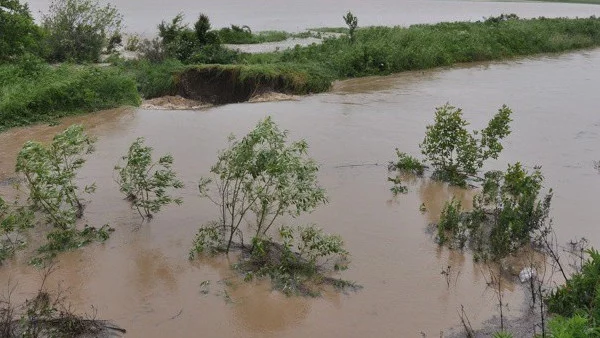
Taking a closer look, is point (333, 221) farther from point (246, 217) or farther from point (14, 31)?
point (14, 31)

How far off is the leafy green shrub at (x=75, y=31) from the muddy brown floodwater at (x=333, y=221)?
6.60m

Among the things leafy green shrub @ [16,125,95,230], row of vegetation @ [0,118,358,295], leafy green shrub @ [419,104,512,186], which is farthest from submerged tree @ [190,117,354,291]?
leafy green shrub @ [419,104,512,186]

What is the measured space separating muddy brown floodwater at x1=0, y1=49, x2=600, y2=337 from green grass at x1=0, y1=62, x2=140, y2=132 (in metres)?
0.52

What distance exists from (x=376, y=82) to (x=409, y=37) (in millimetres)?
4216

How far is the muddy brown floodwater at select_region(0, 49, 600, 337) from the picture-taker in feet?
18.6

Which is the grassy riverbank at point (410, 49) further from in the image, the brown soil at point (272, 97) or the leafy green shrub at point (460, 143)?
the leafy green shrub at point (460, 143)

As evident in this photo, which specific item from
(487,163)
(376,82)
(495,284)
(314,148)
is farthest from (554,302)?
(376,82)

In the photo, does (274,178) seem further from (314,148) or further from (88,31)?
(88,31)

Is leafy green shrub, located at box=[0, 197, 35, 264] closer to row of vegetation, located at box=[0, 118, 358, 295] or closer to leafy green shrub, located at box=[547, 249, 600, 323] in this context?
row of vegetation, located at box=[0, 118, 358, 295]

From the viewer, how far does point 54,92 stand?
12.9 meters

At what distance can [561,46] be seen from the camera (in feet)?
77.8

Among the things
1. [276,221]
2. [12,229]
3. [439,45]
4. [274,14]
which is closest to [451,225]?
[276,221]

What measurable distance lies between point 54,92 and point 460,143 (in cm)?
885

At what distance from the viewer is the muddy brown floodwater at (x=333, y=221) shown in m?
5.68
